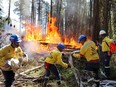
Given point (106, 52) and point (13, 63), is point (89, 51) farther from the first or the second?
point (13, 63)

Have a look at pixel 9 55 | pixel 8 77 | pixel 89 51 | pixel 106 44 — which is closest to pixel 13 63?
pixel 9 55

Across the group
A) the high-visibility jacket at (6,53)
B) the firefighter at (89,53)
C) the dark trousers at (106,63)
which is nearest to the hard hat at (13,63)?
the high-visibility jacket at (6,53)

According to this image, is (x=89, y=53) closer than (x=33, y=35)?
Yes

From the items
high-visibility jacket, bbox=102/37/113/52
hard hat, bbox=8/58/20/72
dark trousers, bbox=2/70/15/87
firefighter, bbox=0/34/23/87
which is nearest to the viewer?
hard hat, bbox=8/58/20/72

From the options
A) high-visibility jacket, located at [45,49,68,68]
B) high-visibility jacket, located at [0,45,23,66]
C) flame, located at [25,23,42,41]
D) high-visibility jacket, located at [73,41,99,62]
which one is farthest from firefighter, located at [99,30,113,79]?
flame, located at [25,23,42,41]

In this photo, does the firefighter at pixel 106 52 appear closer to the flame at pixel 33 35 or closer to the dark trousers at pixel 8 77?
the dark trousers at pixel 8 77

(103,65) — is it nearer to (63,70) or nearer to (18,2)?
(63,70)

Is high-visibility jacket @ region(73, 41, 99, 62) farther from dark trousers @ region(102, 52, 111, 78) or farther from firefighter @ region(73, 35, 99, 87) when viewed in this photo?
dark trousers @ region(102, 52, 111, 78)

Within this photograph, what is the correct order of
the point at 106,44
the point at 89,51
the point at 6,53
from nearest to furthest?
the point at 6,53 < the point at 89,51 < the point at 106,44

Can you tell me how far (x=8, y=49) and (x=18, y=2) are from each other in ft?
244

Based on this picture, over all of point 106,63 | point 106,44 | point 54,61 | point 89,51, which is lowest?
point 106,63

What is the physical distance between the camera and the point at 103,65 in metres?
12.3

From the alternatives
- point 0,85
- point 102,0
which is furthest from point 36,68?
→ point 102,0

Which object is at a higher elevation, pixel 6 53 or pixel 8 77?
pixel 6 53
